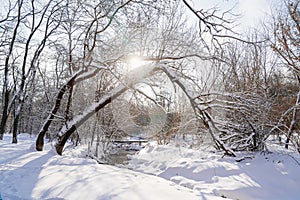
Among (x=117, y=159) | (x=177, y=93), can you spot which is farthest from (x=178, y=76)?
(x=117, y=159)

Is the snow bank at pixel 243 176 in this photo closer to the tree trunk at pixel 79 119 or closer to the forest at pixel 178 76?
the forest at pixel 178 76

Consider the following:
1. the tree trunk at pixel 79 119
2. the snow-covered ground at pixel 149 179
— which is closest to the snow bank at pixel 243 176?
the snow-covered ground at pixel 149 179

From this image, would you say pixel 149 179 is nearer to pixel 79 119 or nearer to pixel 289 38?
pixel 79 119

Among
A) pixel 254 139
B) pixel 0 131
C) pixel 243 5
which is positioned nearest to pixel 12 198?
pixel 243 5

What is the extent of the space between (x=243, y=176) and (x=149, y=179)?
2.88 m

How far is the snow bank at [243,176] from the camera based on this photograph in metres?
5.12

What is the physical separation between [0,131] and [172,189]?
12908mm

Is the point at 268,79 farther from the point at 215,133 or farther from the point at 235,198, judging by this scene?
the point at 235,198

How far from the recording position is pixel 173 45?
7770 millimetres

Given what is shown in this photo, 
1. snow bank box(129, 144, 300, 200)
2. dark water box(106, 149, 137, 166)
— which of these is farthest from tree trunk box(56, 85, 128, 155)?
dark water box(106, 149, 137, 166)

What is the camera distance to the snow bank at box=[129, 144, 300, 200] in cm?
512

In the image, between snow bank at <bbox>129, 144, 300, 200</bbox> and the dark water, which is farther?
the dark water

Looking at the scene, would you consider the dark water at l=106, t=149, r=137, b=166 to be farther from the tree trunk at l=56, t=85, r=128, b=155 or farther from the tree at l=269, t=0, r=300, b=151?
the tree at l=269, t=0, r=300, b=151

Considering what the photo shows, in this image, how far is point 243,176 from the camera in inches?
233
